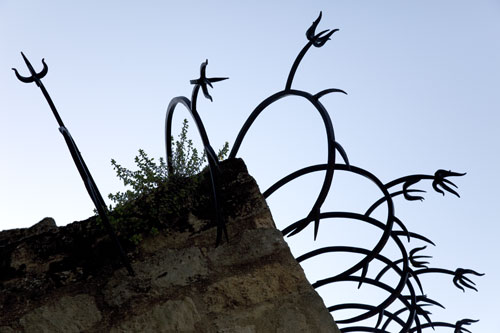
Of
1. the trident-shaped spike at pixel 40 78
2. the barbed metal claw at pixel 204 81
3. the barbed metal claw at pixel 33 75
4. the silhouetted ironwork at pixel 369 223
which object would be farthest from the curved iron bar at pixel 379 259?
the barbed metal claw at pixel 33 75

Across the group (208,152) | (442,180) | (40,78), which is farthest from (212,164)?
(442,180)

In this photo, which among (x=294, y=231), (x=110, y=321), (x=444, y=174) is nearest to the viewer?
(x=110, y=321)

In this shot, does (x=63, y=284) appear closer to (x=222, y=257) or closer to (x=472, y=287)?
(x=222, y=257)

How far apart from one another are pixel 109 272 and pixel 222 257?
38 centimetres

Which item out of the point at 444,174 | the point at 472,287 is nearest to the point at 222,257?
the point at 444,174

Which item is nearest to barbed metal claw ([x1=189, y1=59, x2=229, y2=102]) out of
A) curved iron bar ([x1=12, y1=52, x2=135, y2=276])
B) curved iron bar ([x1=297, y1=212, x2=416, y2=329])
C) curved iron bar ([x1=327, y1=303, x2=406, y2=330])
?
curved iron bar ([x1=12, y1=52, x2=135, y2=276])

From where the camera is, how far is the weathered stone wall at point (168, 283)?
1509 mm

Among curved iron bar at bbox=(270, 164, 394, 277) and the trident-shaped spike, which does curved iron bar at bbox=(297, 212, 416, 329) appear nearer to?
curved iron bar at bbox=(270, 164, 394, 277)

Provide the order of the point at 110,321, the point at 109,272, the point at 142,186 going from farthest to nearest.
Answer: the point at 142,186 < the point at 109,272 < the point at 110,321

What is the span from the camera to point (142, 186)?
1784 mm

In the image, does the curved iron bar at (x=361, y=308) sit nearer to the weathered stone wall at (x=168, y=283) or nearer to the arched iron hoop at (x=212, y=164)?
the weathered stone wall at (x=168, y=283)

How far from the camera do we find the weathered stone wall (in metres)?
1.51

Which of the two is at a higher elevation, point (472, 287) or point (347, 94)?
point (347, 94)

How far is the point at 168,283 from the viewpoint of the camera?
1.58 m
